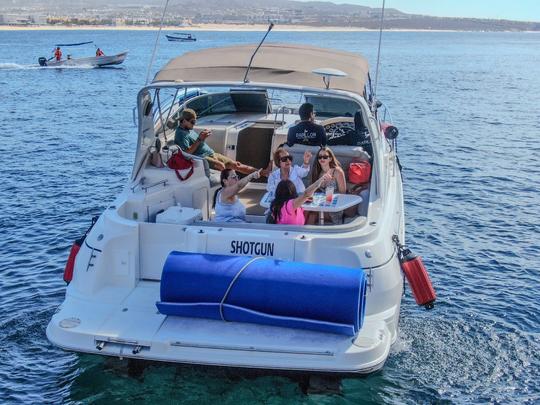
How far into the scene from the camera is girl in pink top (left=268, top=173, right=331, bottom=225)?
7492 millimetres

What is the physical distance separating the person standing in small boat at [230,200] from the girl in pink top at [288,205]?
413mm

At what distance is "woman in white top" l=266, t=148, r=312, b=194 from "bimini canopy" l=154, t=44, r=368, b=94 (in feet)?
2.94

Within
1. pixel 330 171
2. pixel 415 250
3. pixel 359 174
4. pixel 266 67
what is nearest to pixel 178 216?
pixel 330 171

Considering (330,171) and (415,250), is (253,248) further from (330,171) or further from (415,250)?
(415,250)

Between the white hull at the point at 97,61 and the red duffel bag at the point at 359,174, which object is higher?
the red duffel bag at the point at 359,174

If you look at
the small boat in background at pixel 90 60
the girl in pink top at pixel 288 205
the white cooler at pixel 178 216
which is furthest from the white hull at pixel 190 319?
the small boat in background at pixel 90 60

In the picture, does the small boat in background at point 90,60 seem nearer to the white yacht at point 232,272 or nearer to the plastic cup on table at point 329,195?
the white yacht at point 232,272

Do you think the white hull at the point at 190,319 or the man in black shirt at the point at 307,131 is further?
the man in black shirt at the point at 307,131

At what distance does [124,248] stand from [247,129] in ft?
14.2

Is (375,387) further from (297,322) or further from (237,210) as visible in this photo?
(237,210)

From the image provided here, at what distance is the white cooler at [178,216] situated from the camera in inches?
294

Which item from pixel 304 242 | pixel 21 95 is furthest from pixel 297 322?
pixel 21 95

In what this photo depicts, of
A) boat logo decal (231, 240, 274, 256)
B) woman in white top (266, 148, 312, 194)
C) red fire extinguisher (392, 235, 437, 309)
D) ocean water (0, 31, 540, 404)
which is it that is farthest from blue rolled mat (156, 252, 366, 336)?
woman in white top (266, 148, 312, 194)

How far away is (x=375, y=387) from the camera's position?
7.50m
